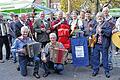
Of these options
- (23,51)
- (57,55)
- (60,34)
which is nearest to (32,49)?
(23,51)

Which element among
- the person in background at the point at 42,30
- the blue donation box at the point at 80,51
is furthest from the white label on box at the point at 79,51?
the person in background at the point at 42,30

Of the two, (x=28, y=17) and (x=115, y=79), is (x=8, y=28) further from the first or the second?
(x=115, y=79)

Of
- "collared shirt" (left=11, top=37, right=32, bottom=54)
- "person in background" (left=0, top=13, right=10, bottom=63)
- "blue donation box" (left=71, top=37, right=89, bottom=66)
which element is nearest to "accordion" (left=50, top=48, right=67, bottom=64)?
"blue donation box" (left=71, top=37, right=89, bottom=66)

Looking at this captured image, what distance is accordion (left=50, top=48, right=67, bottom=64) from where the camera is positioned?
1065cm

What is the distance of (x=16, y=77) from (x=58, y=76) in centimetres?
118

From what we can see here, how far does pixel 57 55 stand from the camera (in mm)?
10695

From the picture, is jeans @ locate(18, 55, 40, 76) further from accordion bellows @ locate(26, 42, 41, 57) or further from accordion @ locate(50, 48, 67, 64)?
accordion @ locate(50, 48, 67, 64)

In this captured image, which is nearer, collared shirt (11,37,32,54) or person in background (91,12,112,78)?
person in background (91,12,112,78)

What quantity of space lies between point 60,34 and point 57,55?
1.29m

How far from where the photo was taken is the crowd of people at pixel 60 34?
10281mm

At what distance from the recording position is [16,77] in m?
10.5

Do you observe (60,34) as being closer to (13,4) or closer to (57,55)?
(57,55)

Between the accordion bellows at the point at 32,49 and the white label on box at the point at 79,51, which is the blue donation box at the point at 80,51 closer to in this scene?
the white label on box at the point at 79,51

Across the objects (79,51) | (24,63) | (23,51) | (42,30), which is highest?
Result: (42,30)
